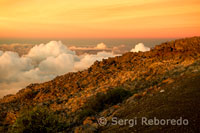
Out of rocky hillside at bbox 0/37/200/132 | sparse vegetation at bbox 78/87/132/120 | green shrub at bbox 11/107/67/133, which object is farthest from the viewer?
rocky hillside at bbox 0/37/200/132

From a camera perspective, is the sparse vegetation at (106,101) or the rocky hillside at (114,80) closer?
the sparse vegetation at (106,101)

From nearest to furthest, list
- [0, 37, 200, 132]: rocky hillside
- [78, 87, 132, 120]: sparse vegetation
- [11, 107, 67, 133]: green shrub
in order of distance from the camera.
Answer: [11, 107, 67, 133]: green shrub < [78, 87, 132, 120]: sparse vegetation < [0, 37, 200, 132]: rocky hillside

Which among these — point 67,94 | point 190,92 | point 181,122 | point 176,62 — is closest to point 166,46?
point 176,62

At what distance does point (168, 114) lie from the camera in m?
6.64

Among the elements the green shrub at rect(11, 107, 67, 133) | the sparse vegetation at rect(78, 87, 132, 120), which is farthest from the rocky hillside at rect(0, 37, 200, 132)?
the green shrub at rect(11, 107, 67, 133)

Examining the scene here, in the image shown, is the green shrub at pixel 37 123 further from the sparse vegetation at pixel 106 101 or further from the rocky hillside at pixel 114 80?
the sparse vegetation at pixel 106 101

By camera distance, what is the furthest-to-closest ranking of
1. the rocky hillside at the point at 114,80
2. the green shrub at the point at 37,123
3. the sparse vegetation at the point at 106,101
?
the rocky hillside at the point at 114,80, the sparse vegetation at the point at 106,101, the green shrub at the point at 37,123

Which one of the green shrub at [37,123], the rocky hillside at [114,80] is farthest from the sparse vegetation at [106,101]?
the green shrub at [37,123]

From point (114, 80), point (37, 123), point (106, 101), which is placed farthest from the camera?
point (114, 80)

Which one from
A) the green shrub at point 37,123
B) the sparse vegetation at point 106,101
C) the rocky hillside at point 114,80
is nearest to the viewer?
the green shrub at point 37,123

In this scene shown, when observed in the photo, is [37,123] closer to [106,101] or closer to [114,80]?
[106,101]

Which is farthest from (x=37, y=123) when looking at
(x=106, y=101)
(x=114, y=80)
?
(x=114, y=80)

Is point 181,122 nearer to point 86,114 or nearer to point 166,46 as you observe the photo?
point 86,114

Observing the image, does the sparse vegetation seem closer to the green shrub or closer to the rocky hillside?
the rocky hillside
